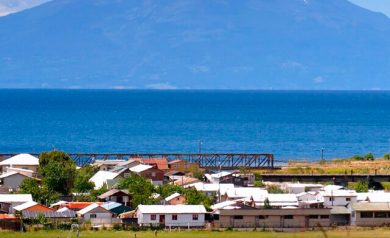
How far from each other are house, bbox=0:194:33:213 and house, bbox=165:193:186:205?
5.81 meters

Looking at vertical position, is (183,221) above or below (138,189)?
below

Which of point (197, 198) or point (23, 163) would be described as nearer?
point (197, 198)

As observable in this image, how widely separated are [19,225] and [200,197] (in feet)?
30.5

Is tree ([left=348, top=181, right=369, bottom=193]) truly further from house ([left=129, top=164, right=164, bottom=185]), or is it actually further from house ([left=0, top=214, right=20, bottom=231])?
house ([left=0, top=214, right=20, bottom=231])

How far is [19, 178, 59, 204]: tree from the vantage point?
44.9 metres

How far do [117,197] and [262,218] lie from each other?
7.80 meters

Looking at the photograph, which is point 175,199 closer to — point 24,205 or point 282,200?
point 282,200

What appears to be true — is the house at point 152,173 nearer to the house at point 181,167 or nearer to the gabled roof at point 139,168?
the gabled roof at point 139,168

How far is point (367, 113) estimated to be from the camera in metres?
195

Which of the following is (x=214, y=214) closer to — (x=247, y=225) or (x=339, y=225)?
(x=247, y=225)

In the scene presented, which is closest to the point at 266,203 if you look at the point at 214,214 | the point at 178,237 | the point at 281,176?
the point at 214,214

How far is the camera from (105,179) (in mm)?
51875

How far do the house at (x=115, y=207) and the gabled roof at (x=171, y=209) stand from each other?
137cm

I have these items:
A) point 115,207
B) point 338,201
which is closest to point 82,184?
point 115,207
